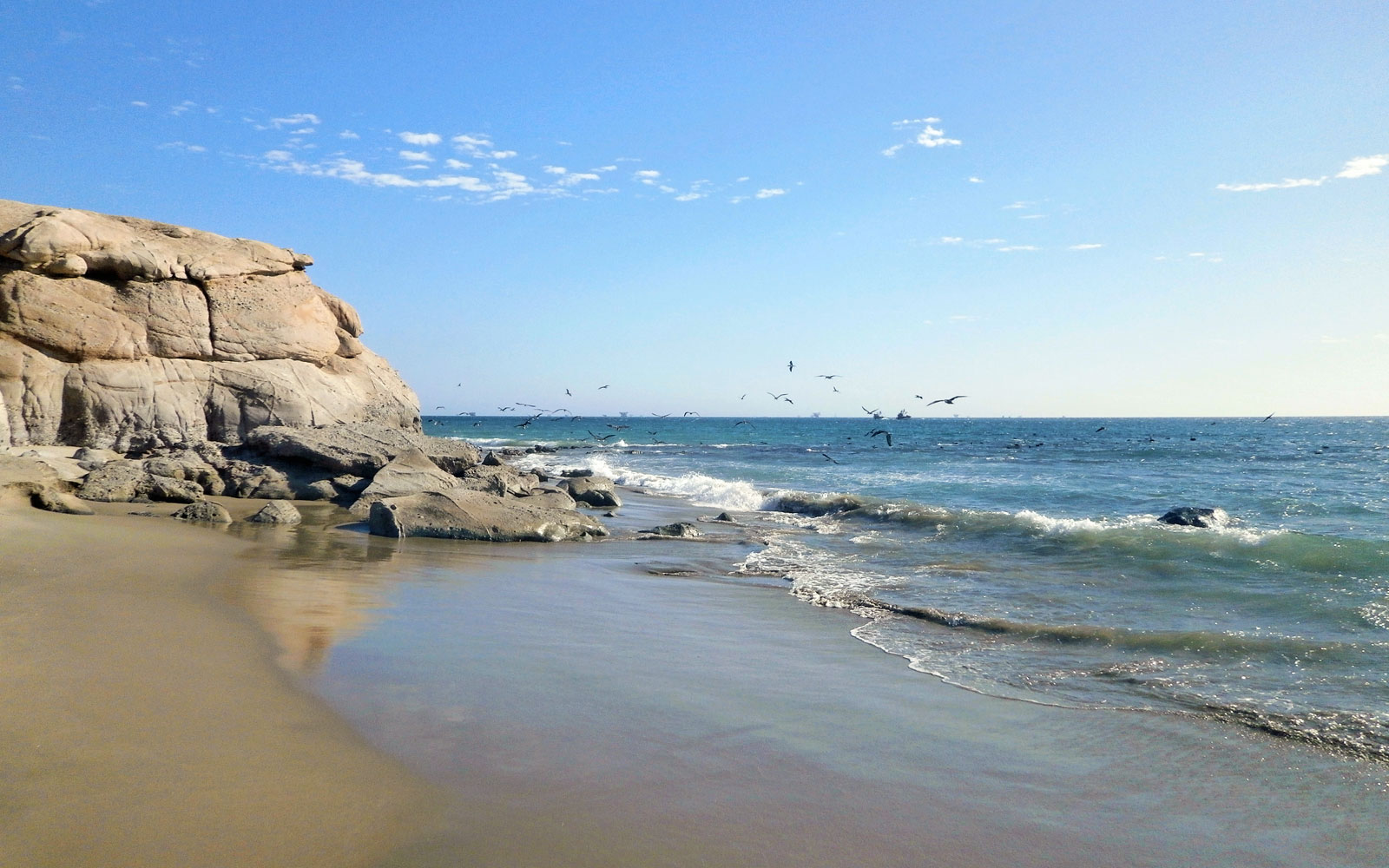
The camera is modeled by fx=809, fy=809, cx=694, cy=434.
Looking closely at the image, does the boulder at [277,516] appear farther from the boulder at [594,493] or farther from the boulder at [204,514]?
the boulder at [594,493]

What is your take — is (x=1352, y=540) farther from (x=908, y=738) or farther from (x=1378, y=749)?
(x=908, y=738)

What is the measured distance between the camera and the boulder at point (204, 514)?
35.2 feet

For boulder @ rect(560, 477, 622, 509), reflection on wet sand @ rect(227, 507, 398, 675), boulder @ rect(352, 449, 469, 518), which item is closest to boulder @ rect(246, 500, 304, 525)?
reflection on wet sand @ rect(227, 507, 398, 675)

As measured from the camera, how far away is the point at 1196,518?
13.8 meters

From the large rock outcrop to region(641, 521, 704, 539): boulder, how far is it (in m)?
8.42

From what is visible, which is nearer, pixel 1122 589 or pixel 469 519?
pixel 1122 589

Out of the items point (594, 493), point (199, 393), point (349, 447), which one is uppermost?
point (199, 393)

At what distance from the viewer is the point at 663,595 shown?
7.94 metres

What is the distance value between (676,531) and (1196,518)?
890 centimetres

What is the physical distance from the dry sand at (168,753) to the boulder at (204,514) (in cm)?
524

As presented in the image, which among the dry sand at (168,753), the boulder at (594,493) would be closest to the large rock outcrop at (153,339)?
the boulder at (594,493)

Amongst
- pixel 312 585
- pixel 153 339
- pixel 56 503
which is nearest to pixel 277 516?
pixel 56 503

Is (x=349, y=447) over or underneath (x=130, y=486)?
over

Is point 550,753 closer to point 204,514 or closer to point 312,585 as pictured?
point 312,585
